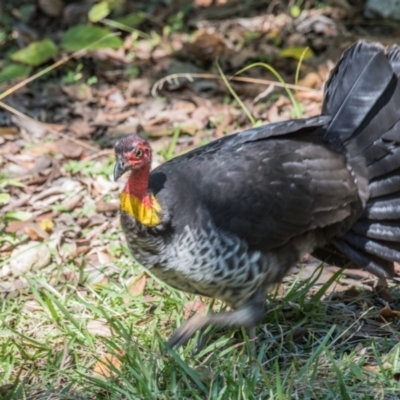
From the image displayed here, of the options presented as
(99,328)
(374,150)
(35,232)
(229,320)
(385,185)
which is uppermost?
(374,150)

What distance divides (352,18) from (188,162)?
3.81m

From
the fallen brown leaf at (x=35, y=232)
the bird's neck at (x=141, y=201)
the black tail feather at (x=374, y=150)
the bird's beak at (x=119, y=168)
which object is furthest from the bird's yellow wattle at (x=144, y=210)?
the fallen brown leaf at (x=35, y=232)

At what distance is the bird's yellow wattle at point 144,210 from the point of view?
3.93 metres

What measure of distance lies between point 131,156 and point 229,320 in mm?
903

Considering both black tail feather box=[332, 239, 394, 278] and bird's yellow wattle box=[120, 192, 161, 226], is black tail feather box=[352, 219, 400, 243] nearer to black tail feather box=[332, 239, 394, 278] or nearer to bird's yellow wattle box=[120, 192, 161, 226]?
black tail feather box=[332, 239, 394, 278]

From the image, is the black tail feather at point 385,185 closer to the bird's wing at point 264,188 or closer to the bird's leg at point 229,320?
the bird's wing at point 264,188

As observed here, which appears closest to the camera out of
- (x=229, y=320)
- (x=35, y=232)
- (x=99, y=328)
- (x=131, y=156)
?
(x=131, y=156)

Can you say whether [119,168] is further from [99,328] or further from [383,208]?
[383,208]

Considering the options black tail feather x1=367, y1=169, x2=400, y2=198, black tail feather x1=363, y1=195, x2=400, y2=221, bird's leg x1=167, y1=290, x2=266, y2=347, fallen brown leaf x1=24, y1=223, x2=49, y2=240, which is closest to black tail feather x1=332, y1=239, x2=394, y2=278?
black tail feather x1=363, y1=195, x2=400, y2=221

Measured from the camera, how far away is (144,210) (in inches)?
155

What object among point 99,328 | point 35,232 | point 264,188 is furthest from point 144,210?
point 35,232

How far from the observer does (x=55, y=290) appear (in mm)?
4699

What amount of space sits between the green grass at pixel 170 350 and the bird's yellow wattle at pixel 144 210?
20.0 inches

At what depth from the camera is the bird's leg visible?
3990 millimetres
